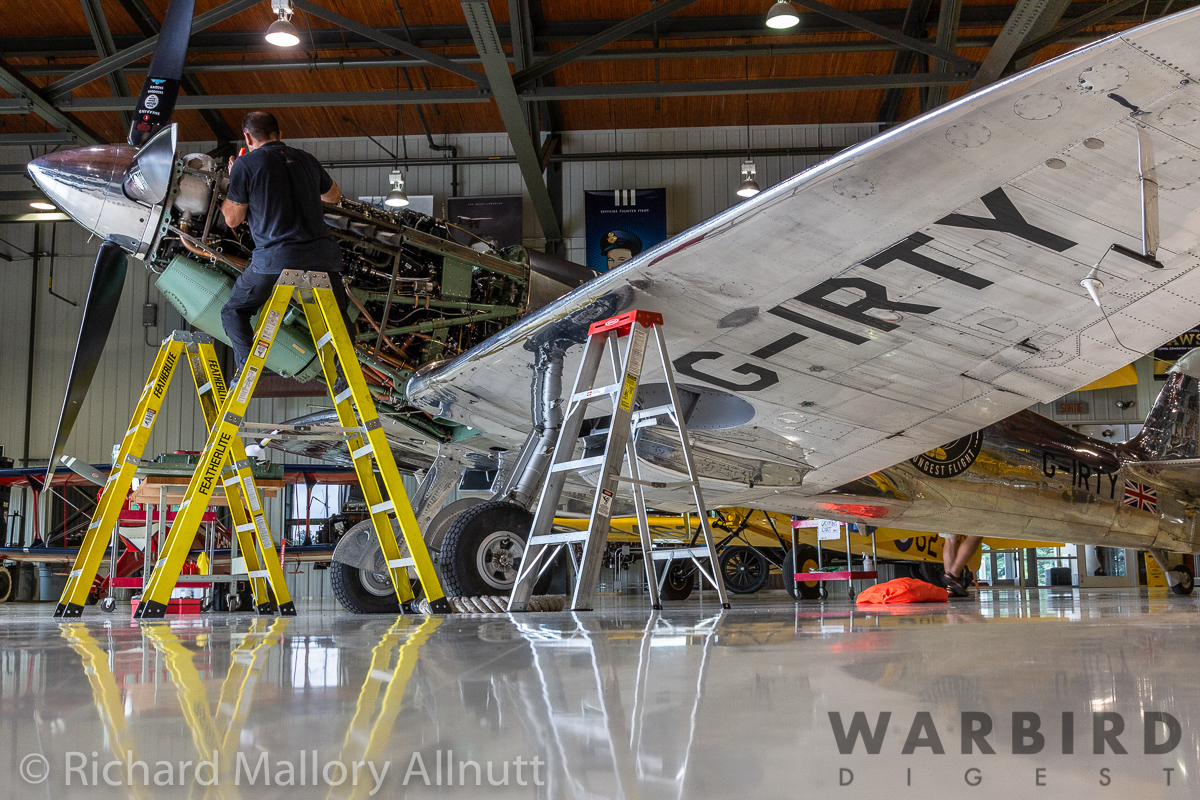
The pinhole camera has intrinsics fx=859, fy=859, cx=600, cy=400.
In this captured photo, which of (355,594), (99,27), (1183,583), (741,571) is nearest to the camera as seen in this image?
(355,594)

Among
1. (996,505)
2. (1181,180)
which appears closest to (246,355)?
(1181,180)

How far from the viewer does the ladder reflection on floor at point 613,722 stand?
0.59 meters

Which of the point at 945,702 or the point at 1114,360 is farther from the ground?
the point at 1114,360

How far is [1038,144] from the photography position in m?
2.94

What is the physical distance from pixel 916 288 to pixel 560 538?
1889mm

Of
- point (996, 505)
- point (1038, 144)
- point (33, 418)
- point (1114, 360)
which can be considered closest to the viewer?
point (1038, 144)

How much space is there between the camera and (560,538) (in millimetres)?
3531

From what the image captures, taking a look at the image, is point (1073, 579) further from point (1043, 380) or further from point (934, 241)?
point (934, 241)

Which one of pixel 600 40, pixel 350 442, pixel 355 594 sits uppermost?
pixel 600 40

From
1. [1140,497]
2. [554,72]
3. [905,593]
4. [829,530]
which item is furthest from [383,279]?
[554,72]

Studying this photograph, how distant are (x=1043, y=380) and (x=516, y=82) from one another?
10616 millimetres

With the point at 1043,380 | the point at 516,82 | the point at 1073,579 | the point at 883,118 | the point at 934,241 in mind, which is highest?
the point at 883,118

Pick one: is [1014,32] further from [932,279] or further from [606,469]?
[606,469]

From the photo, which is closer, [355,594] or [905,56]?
[355,594]
